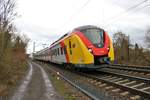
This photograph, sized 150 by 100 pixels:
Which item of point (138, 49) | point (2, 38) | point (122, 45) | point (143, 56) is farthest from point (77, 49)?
point (122, 45)

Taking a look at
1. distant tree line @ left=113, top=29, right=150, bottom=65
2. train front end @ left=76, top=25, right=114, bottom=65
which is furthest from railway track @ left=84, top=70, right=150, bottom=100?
distant tree line @ left=113, top=29, right=150, bottom=65

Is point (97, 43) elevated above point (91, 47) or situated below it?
above

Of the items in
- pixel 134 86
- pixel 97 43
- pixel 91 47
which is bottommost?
pixel 134 86

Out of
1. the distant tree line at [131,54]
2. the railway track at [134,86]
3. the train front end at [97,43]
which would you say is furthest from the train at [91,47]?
the distant tree line at [131,54]

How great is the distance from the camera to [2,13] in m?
22.9

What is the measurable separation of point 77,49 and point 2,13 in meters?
6.63

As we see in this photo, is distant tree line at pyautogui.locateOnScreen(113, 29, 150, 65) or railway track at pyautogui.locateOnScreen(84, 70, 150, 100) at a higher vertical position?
distant tree line at pyautogui.locateOnScreen(113, 29, 150, 65)

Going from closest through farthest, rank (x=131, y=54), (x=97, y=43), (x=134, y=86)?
(x=134, y=86) → (x=97, y=43) → (x=131, y=54)

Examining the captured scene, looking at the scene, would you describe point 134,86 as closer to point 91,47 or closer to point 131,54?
point 91,47

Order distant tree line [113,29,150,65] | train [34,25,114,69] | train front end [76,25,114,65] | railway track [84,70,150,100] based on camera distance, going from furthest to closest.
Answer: distant tree line [113,29,150,65]
train front end [76,25,114,65]
train [34,25,114,69]
railway track [84,70,150,100]

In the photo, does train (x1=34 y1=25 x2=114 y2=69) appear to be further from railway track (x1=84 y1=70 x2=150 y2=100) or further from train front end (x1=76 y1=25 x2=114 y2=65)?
railway track (x1=84 y1=70 x2=150 y2=100)

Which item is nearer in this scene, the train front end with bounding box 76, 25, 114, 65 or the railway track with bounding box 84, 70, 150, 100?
the railway track with bounding box 84, 70, 150, 100

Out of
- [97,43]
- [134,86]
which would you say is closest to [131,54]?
[97,43]

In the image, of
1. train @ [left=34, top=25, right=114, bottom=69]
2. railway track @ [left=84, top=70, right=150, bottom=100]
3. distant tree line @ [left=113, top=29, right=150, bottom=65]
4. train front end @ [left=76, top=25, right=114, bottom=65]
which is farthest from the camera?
distant tree line @ [left=113, top=29, right=150, bottom=65]
